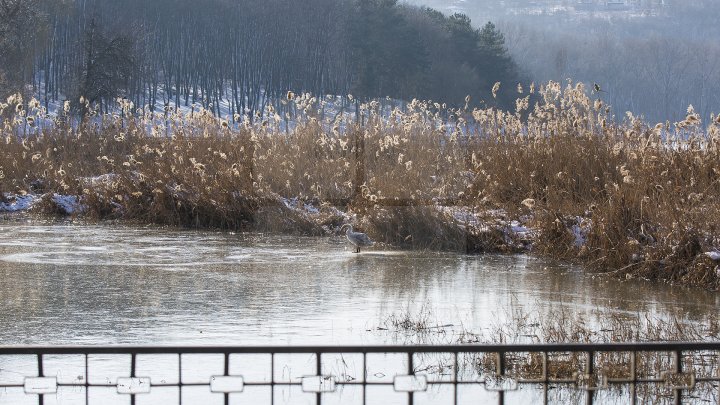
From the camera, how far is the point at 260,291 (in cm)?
892

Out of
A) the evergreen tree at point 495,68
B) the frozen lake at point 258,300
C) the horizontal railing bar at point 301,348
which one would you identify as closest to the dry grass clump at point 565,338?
the frozen lake at point 258,300

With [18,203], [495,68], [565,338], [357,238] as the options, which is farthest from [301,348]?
[495,68]

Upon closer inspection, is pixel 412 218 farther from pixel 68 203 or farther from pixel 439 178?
pixel 68 203

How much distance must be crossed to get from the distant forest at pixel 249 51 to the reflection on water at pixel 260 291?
31765mm

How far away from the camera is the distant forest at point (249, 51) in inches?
1877

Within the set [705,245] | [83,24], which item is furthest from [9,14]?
[705,245]

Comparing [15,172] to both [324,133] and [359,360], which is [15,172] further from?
[359,360]

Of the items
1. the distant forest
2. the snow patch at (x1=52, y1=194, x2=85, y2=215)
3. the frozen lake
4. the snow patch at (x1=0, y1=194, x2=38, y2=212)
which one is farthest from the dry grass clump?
the distant forest

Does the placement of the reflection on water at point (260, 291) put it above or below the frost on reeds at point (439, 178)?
below

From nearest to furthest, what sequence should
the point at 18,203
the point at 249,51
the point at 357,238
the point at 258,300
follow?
1. the point at 258,300
2. the point at 357,238
3. the point at 18,203
4. the point at 249,51

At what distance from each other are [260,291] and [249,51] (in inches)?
2442

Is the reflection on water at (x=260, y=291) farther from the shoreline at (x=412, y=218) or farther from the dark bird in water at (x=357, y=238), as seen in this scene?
the shoreline at (x=412, y=218)

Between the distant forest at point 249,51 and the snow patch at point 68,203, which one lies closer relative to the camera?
the snow patch at point 68,203

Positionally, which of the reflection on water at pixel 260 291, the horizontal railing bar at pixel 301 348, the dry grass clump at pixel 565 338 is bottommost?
the reflection on water at pixel 260 291
